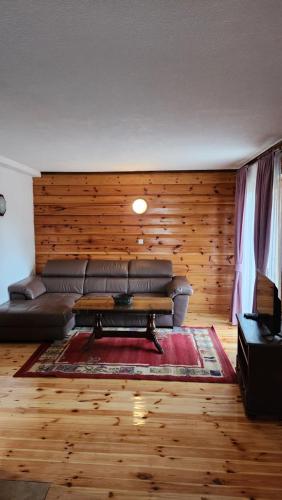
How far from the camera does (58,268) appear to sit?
5297 mm

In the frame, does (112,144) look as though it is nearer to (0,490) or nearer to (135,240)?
(135,240)

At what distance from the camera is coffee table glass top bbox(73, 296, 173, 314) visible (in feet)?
12.0

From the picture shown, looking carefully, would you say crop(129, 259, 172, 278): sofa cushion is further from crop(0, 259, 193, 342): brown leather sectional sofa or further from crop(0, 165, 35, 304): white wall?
crop(0, 165, 35, 304): white wall

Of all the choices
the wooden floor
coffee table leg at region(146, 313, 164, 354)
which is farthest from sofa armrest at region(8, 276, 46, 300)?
coffee table leg at region(146, 313, 164, 354)

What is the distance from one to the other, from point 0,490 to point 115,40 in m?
2.51

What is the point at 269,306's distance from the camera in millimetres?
2697

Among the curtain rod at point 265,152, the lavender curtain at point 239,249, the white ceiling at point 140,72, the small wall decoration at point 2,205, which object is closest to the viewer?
the white ceiling at point 140,72

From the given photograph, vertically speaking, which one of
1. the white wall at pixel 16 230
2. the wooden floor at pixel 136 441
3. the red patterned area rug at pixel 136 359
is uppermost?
the white wall at pixel 16 230

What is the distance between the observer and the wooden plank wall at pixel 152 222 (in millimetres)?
5391

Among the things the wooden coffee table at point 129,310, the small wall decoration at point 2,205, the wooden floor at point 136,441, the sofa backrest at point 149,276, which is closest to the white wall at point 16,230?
the small wall decoration at point 2,205

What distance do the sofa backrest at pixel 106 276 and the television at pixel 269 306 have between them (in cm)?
250

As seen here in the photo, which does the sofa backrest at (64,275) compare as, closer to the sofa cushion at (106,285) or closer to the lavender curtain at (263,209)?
A: the sofa cushion at (106,285)

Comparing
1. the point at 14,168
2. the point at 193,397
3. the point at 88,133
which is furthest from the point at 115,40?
the point at 14,168

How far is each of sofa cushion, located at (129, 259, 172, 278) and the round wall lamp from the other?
0.88m
